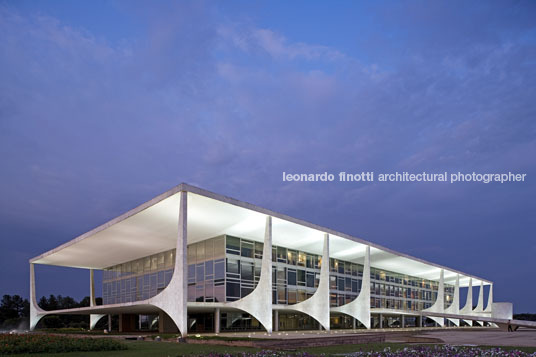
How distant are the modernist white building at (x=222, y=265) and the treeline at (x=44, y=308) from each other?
1189 cm

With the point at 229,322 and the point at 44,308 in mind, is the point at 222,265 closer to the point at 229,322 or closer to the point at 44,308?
the point at 229,322

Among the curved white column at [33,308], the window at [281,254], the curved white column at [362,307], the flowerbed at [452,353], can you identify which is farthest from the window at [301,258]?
the flowerbed at [452,353]

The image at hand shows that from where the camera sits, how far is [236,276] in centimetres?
3328

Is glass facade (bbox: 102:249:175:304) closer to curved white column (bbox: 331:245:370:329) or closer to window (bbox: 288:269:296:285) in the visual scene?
window (bbox: 288:269:296:285)

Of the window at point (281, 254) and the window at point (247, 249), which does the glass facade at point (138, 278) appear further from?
the window at point (281, 254)

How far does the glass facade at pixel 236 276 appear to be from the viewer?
110 feet

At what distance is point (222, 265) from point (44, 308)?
56409mm

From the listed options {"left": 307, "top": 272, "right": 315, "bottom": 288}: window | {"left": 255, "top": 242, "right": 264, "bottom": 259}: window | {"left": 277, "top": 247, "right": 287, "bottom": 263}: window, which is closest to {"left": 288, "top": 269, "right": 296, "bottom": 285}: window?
{"left": 277, "top": 247, "right": 287, "bottom": 263}: window

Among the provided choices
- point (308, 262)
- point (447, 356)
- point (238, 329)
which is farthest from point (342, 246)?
point (447, 356)

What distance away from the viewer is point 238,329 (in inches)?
1395

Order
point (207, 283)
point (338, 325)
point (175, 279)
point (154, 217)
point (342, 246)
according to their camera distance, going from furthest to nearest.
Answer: point (338, 325), point (342, 246), point (207, 283), point (154, 217), point (175, 279)

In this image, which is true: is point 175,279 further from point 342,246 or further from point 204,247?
point 342,246

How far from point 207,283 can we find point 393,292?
109 feet

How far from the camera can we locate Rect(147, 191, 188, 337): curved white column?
22506mm
